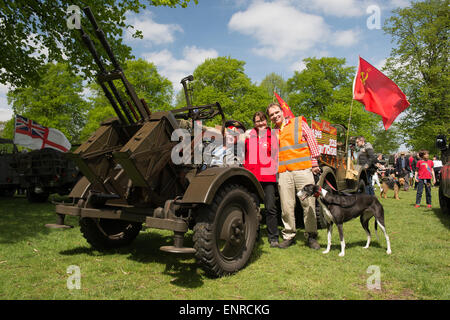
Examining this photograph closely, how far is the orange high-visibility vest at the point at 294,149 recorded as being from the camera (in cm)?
469

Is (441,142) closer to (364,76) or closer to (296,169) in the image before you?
(364,76)

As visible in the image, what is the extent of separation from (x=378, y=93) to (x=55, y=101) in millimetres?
27795

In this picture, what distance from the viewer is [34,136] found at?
1223 centimetres

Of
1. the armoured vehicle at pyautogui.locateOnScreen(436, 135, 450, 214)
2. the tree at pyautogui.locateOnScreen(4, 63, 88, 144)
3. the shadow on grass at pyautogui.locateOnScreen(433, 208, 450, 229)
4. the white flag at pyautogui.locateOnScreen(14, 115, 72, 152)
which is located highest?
the tree at pyautogui.locateOnScreen(4, 63, 88, 144)

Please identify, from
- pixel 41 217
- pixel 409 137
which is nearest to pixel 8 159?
pixel 41 217

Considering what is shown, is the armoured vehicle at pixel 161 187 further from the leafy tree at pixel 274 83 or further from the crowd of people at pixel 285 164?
the leafy tree at pixel 274 83

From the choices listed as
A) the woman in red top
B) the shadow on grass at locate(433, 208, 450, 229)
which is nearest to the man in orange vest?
the woman in red top

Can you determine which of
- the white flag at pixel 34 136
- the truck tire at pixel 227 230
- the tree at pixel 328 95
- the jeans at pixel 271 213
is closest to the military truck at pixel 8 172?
the white flag at pixel 34 136

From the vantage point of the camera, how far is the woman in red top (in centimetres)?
480

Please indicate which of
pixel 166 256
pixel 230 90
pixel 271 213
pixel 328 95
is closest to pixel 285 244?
pixel 271 213

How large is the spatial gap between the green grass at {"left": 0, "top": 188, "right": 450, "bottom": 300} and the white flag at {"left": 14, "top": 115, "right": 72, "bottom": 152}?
7805mm

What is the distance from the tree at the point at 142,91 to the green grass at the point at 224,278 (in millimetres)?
23067

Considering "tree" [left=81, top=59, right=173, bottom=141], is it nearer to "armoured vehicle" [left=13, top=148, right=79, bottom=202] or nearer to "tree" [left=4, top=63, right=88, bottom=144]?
"tree" [left=4, top=63, right=88, bottom=144]
